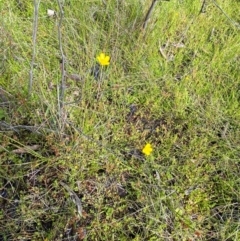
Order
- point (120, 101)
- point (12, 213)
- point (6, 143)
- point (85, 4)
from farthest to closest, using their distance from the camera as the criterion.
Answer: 1. point (85, 4)
2. point (120, 101)
3. point (6, 143)
4. point (12, 213)

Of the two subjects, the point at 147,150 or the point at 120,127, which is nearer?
the point at 147,150

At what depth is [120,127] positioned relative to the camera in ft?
5.69

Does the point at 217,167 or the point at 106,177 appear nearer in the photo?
the point at 106,177

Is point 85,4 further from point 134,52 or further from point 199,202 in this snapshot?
point 199,202

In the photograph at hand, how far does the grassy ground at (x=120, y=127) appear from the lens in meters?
1.50

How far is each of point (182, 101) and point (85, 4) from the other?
0.86m

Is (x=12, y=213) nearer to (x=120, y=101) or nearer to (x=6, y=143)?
(x=6, y=143)

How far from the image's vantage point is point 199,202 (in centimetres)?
161

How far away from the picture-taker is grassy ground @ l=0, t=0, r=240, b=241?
1498 mm

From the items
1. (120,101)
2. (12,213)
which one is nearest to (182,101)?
(120,101)

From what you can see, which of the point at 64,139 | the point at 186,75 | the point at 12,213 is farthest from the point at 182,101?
the point at 12,213

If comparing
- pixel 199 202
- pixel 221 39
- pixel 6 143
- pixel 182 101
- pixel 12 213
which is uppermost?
pixel 221 39

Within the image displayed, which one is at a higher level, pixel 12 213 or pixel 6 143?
pixel 6 143

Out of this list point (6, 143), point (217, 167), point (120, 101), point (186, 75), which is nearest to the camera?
point (6, 143)
